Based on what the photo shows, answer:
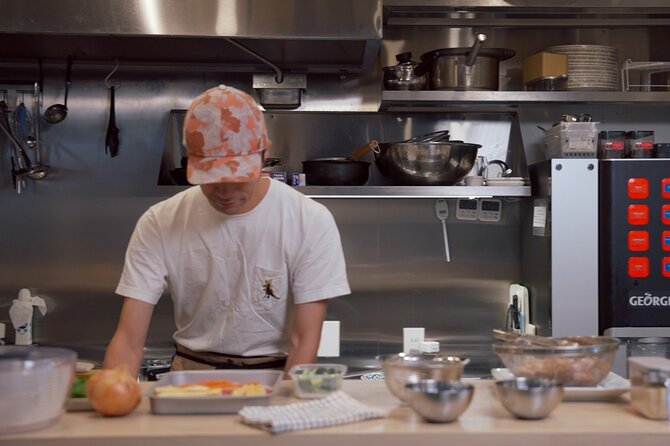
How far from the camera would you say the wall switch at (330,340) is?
4.23m

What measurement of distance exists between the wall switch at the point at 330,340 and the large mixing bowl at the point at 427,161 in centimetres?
76

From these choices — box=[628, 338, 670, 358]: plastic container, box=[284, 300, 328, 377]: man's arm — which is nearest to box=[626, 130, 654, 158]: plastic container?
box=[628, 338, 670, 358]: plastic container

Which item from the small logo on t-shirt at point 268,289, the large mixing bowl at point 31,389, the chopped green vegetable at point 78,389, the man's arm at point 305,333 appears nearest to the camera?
the large mixing bowl at point 31,389

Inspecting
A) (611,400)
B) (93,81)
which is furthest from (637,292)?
(93,81)

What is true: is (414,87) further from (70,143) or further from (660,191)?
(70,143)

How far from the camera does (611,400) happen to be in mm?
2078

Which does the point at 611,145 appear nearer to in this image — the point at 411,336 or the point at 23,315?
the point at 411,336

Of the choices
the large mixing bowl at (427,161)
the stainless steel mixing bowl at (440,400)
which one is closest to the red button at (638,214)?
the large mixing bowl at (427,161)

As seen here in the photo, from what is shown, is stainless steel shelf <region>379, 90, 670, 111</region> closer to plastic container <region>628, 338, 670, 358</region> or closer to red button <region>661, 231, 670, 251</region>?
red button <region>661, 231, 670, 251</region>

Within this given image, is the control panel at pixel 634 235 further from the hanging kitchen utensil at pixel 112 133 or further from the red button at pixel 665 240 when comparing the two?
the hanging kitchen utensil at pixel 112 133

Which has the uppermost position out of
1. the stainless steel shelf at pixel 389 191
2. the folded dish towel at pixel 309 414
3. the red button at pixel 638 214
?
the stainless steel shelf at pixel 389 191

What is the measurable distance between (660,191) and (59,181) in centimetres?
256

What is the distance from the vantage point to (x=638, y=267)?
3750 millimetres

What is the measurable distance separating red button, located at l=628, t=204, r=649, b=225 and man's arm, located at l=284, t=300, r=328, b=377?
164 cm
